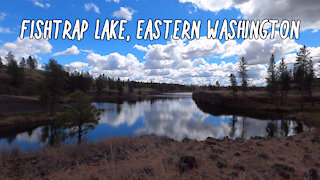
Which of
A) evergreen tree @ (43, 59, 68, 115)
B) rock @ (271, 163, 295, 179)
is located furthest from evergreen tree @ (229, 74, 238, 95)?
rock @ (271, 163, 295, 179)

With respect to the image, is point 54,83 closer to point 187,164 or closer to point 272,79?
point 187,164

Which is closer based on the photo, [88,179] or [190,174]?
[190,174]

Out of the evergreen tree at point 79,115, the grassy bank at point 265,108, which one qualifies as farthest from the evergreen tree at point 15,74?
the grassy bank at point 265,108

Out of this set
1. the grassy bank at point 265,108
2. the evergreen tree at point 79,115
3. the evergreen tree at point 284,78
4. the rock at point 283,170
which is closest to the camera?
the rock at point 283,170

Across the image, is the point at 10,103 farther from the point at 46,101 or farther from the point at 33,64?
the point at 33,64

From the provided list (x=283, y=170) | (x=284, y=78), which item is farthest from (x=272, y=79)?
(x=283, y=170)

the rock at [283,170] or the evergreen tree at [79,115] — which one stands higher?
the rock at [283,170]

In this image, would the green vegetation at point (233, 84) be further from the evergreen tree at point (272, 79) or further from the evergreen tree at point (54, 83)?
the evergreen tree at point (54, 83)

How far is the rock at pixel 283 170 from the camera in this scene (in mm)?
4848

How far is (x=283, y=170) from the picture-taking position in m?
5.09

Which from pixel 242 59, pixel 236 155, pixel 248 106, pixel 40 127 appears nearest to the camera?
pixel 236 155

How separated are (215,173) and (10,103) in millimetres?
56131

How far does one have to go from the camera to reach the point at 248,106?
55156mm

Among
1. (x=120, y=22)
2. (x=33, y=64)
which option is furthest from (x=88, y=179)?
(x=33, y=64)
